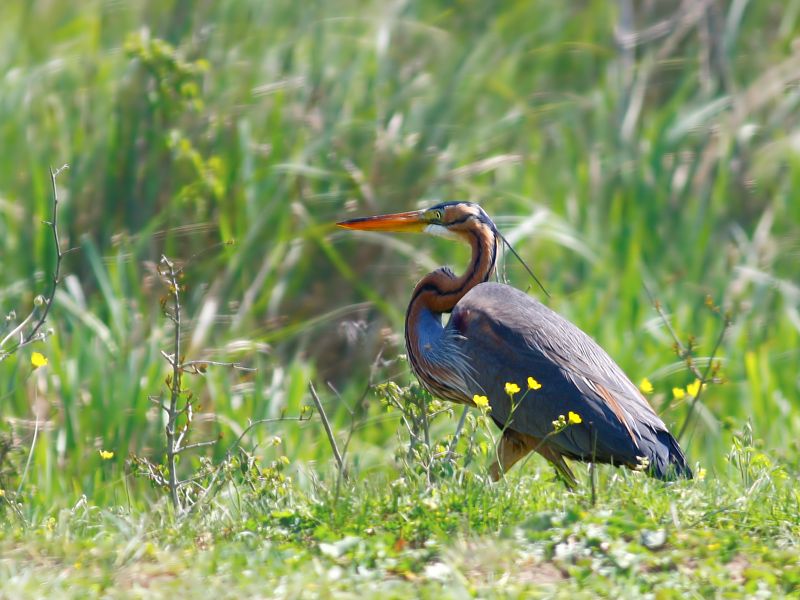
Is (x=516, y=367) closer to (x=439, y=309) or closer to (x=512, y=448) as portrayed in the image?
(x=512, y=448)

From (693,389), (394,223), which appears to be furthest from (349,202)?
(693,389)

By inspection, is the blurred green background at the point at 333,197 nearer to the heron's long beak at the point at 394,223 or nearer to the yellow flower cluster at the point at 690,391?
the heron's long beak at the point at 394,223

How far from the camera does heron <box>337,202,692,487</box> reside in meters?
4.93

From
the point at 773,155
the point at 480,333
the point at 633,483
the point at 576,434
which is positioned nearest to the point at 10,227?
the point at 480,333

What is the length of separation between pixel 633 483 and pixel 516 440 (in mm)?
1006

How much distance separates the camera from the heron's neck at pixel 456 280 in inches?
225

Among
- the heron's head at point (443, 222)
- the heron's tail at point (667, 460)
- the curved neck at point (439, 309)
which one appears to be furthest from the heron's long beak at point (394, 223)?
the heron's tail at point (667, 460)

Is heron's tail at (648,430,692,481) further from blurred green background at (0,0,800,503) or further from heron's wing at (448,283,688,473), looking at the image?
blurred green background at (0,0,800,503)

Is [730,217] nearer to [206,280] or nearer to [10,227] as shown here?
[206,280]

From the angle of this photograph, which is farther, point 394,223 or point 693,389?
point 394,223

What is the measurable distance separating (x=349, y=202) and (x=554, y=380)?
318 centimetres

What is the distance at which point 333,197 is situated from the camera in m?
8.06

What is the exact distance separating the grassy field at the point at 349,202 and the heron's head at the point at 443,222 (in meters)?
0.65

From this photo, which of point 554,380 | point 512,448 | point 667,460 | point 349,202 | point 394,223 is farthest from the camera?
point 349,202
